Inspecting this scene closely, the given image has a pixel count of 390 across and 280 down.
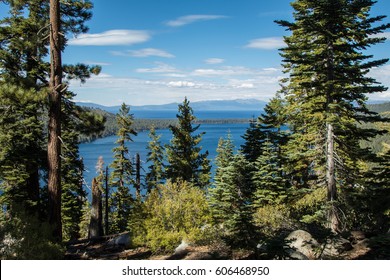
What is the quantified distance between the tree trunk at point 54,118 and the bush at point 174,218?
4172 mm

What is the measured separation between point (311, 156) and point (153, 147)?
24772mm

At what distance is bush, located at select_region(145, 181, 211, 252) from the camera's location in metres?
13.0

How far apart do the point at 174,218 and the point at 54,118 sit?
6387 mm

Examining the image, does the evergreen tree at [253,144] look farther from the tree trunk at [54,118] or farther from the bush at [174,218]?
the tree trunk at [54,118]

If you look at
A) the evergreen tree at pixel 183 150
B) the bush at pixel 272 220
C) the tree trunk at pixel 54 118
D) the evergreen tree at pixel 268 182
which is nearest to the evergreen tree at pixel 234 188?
the evergreen tree at pixel 268 182

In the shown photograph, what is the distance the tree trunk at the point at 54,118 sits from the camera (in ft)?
31.3

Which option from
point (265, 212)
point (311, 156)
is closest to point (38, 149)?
point (265, 212)

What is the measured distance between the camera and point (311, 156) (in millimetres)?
14945

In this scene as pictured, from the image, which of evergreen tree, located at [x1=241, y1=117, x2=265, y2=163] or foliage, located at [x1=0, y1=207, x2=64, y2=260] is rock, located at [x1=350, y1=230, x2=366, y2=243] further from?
evergreen tree, located at [x1=241, y1=117, x2=265, y2=163]

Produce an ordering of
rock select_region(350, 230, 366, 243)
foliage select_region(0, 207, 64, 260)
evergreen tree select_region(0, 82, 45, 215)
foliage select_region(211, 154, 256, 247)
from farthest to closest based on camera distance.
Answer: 1. foliage select_region(211, 154, 256, 247)
2. evergreen tree select_region(0, 82, 45, 215)
3. rock select_region(350, 230, 366, 243)
4. foliage select_region(0, 207, 64, 260)

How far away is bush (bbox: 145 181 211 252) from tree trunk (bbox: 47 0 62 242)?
4.17 metres

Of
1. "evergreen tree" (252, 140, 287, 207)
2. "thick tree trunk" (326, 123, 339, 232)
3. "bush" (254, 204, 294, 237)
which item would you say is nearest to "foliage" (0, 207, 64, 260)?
"bush" (254, 204, 294, 237)

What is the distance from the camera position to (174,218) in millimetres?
13688
